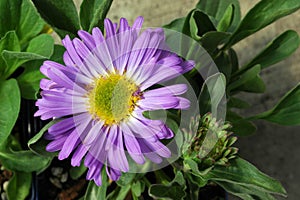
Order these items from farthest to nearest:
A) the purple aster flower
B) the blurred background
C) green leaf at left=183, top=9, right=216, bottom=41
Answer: the blurred background, green leaf at left=183, top=9, right=216, bottom=41, the purple aster flower

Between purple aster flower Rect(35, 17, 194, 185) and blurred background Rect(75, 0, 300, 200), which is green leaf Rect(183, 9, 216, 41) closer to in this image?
purple aster flower Rect(35, 17, 194, 185)

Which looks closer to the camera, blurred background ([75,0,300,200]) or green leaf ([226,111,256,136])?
green leaf ([226,111,256,136])

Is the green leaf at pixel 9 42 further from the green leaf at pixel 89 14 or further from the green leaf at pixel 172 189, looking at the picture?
the green leaf at pixel 172 189

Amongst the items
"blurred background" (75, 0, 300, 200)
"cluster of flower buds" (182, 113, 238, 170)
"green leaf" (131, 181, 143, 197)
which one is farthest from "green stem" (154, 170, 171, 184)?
"blurred background" (75, 0, 300, 200)

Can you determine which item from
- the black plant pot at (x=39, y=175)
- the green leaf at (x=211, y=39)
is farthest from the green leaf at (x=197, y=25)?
the black plant pot at (x=39, y=175)

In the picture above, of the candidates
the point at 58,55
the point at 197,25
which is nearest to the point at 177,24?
the point at 197,25

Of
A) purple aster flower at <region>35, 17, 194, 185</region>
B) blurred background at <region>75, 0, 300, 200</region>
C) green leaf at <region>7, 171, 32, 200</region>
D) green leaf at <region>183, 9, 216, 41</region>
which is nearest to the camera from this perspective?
purple aster flower at <region>35, 17, 194, 185</region>

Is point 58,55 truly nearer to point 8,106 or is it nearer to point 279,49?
point 8,106
